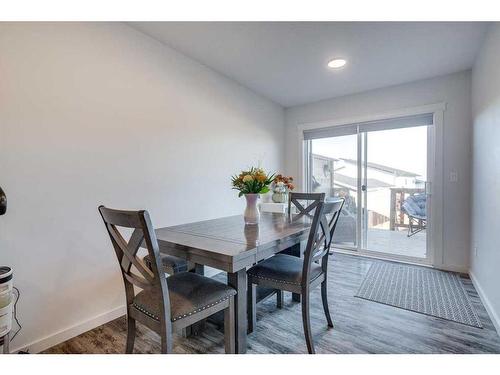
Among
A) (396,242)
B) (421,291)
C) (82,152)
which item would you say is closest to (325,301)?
(421,291)

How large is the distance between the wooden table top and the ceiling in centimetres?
162

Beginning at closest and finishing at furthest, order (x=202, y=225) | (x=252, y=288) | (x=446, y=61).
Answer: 1. (x=252, y=288)
2. (x=202, y=225)
3. (x=446, y=61)

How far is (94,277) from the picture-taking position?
196 centimetres

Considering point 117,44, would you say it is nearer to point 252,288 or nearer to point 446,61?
point 252,288

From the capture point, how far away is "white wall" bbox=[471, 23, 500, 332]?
1956 mm

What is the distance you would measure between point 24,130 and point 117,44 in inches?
38.8

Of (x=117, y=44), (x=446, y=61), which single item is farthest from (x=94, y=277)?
(x=446, y=61)

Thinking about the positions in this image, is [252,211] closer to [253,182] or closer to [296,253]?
[253,182]

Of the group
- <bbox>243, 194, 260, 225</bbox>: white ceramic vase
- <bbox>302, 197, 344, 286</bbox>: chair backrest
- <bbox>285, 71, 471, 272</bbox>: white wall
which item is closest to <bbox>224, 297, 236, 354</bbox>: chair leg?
<bbox>302, 197, 344, 286</bbox>: chair backrest

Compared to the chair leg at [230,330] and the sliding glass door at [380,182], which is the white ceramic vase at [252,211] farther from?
the sliding glass door at [380,182]

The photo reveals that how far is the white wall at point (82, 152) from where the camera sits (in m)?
1.60

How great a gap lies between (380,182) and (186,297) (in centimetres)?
319

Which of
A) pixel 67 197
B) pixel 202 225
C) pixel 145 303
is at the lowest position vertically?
pixel 145 303

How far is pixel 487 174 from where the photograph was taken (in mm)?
2229
